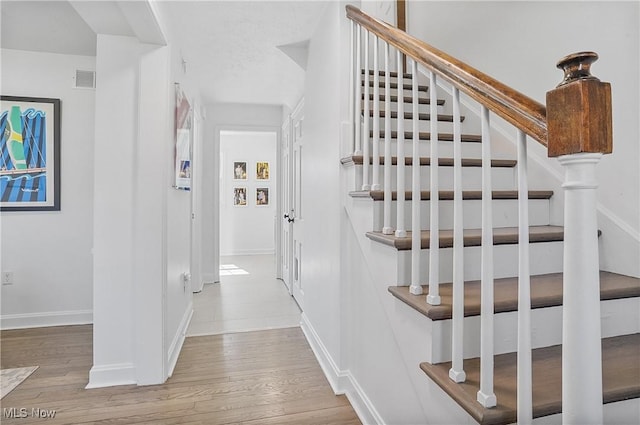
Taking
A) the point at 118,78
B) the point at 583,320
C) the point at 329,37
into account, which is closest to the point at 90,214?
the point at 118,78

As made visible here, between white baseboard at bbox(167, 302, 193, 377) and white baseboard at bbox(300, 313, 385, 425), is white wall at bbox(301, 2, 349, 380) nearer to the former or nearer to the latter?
white baseboard at bbox(300, 313, 385, 425)

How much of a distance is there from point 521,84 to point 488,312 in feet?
5.29

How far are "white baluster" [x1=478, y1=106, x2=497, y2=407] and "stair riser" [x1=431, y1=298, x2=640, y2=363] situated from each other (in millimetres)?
222

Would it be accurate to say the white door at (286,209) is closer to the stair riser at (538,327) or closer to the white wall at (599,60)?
the white wall at (599,60)

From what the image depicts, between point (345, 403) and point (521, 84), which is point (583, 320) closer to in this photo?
point (345, 403)

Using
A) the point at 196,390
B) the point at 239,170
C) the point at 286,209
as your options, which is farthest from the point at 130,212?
the point at 239,170

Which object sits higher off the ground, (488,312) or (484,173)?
(484,173)

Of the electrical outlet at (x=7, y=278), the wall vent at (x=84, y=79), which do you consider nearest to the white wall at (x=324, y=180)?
the wall vent at (x=84, y=79)

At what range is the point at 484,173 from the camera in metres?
0.87

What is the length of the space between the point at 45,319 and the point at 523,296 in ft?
12.4

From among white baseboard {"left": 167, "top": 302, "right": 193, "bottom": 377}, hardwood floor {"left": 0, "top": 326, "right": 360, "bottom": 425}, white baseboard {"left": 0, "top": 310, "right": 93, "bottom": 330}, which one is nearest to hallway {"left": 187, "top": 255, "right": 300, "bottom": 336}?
white baseboard {"left": 167, "top": 302, "right": 193, "bottom": 377}

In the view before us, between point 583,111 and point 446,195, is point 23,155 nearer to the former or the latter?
→ point 446,195

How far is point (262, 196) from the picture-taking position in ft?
25.3

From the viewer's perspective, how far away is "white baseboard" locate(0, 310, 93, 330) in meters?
2.96
